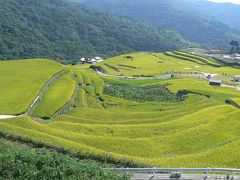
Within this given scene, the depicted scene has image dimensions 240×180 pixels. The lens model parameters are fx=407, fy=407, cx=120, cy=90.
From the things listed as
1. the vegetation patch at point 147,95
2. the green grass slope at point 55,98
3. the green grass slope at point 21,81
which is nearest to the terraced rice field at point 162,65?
the vegetation patch at point 147,95

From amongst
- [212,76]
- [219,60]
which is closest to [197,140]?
[212,76]

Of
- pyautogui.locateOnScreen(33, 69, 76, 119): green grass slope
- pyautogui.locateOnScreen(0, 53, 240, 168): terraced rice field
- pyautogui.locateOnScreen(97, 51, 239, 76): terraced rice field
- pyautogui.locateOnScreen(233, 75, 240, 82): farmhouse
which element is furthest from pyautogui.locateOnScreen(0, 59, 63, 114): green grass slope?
pyautogui.locateOnScreen(233, 75, 240, 82): farmhouse

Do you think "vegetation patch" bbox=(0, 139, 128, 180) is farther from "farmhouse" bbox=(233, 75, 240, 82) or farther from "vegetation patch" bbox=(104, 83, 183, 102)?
"farmhouse" bbox=(233, 75, 240, 82)

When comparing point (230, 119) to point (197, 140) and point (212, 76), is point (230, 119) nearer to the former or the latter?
point (197, 140)

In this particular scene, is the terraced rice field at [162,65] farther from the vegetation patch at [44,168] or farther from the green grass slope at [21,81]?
the vegetation patch at [44,168]

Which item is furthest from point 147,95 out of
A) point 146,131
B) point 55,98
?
point 146,131
